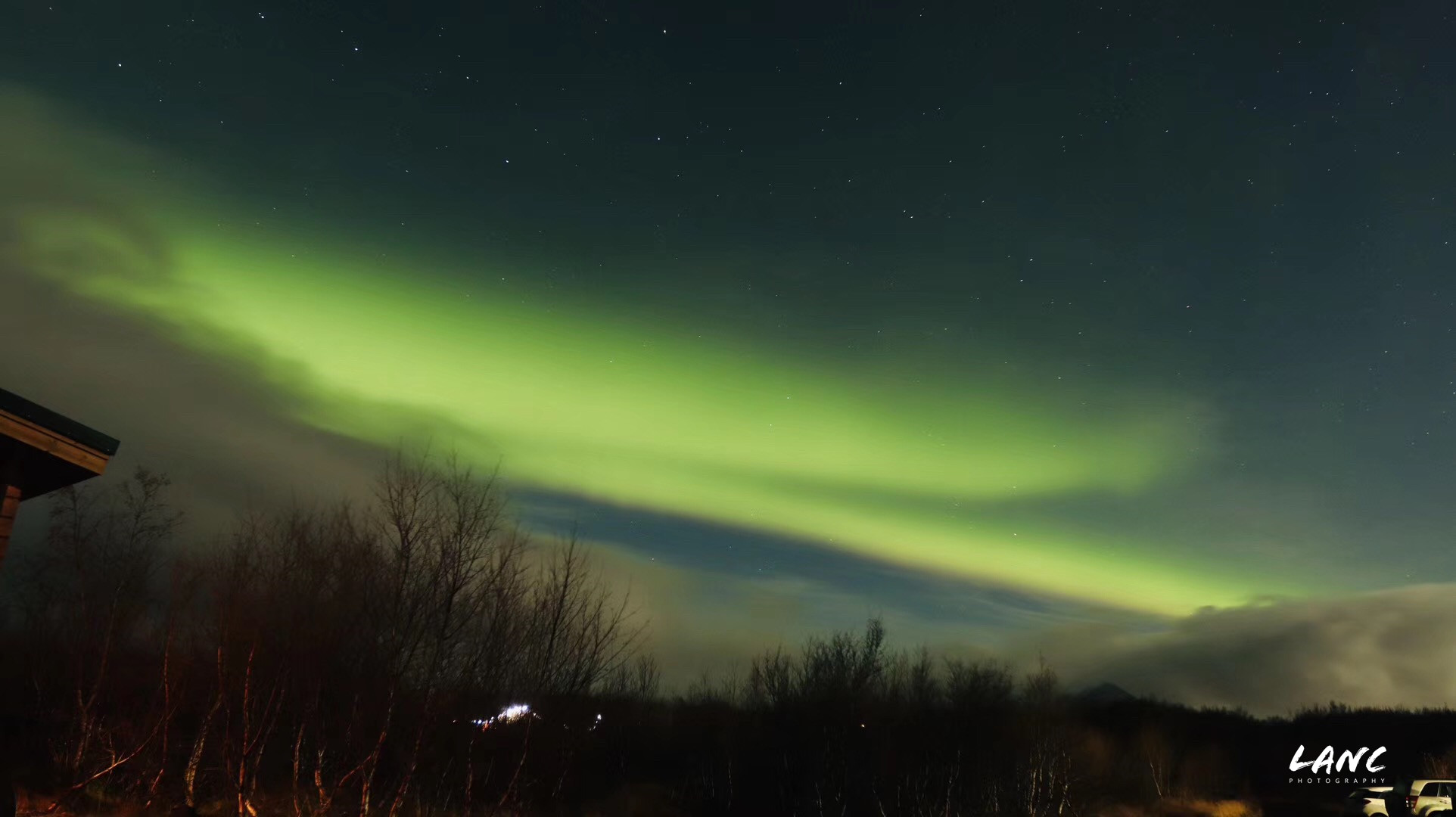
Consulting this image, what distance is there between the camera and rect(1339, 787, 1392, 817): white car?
1197 inches

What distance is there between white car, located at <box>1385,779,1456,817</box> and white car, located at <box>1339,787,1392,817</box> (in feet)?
0.65

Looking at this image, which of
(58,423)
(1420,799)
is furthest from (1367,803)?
(58,423)

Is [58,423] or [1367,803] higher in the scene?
[58,423]

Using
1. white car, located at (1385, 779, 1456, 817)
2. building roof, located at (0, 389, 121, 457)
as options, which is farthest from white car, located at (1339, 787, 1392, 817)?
building roof, located at (0, 389, 121, 457)

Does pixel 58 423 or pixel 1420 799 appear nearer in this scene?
pixel 58 423

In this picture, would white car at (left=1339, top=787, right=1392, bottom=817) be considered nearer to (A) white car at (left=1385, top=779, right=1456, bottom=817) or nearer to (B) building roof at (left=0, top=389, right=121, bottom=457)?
(A) white car at (left=1385, top=779, right=1456, bottom=817)

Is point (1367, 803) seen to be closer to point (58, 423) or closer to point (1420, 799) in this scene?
point (1420, 799)

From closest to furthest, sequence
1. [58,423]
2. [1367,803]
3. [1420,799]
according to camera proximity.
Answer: [58,423]
[1420,799]
[1367,803]

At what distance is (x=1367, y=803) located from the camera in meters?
30.8

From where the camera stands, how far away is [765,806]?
37.6 m

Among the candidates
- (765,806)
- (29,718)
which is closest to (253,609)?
(29,718)

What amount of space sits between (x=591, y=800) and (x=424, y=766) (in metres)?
8.72

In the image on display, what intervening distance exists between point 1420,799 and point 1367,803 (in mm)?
1507

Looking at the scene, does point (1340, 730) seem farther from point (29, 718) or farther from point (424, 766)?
point (29, 718)
